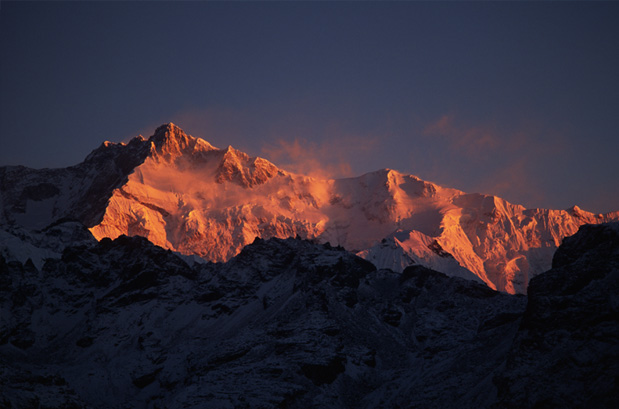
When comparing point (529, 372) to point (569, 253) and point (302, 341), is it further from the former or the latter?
point (302, 341)

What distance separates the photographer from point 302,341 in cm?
18925

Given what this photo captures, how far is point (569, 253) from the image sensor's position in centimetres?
15962

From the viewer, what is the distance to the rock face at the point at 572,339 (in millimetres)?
119581

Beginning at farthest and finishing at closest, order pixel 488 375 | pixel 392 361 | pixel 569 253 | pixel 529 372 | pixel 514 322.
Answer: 1. pixel 392 361
2. pixel 514 322
3. pixel 569 253
4. pixel 488 375
5. pixel 529 372

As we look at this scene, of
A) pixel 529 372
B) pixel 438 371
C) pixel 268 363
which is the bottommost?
pixel 529 372

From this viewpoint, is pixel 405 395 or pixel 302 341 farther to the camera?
pixel 302 341

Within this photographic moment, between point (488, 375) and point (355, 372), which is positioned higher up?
point (355, 372)

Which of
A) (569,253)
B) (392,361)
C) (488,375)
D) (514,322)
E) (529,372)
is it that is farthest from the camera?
(392,361)

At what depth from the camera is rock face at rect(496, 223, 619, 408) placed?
392ft

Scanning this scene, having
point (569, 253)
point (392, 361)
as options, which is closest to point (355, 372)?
point (392, 361)

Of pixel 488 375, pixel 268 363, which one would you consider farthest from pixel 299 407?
pixel 488 375

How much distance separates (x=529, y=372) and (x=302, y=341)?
242 feet

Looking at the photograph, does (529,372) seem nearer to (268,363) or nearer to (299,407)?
(299,407)

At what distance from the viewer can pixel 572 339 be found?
424 ft
